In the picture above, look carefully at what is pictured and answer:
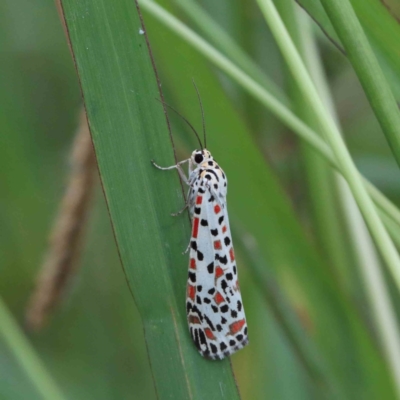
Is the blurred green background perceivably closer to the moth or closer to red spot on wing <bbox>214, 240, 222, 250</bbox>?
the moth

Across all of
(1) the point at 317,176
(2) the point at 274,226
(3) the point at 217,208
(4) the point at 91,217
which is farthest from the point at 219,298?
(4) the point at 91,217

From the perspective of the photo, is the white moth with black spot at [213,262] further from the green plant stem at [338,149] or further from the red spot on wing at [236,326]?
the green plant stem at [338,149]

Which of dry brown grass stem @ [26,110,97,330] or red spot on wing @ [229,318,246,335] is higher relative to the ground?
dry brown grass stem @ [26,110,97,330]

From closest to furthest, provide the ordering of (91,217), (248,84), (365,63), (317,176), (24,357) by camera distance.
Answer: (365,63), (248,84), (24,357), (317,176), (91,217)

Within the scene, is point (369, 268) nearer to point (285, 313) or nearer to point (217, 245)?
point (285, 313)

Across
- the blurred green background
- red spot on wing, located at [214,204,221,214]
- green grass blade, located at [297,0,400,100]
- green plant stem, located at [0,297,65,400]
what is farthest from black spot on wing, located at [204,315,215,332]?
green grass blade, located at [297,0,400,100]

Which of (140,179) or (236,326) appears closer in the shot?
(140,179)
